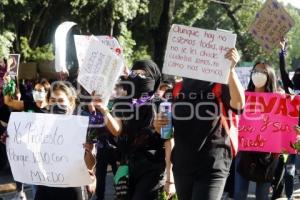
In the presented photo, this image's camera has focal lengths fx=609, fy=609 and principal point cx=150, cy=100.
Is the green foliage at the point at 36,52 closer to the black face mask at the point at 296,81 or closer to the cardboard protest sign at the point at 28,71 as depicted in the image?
the cardboard protest sign at the point at 28,71

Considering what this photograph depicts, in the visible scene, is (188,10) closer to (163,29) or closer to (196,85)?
(163,29)

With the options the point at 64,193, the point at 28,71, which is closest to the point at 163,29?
the point at 28,71

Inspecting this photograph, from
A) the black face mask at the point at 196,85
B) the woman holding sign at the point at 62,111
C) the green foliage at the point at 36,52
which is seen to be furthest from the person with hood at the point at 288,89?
the green foliage at the point at 36,52

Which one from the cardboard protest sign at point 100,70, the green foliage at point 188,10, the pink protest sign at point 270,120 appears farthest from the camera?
the green foliage at point 188,10

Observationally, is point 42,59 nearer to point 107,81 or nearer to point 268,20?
point 268,20

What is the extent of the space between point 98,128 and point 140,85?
22.0 inches

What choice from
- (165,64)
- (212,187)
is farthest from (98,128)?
(212,187)

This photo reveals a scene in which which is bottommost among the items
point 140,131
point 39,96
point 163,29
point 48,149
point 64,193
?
point 64,193

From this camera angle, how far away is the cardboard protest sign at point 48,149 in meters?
4.10

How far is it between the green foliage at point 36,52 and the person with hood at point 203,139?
17764 millimetres

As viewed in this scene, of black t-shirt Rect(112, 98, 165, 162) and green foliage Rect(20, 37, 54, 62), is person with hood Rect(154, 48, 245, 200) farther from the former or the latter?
green foliage Rect(20, 37, 54, 62)

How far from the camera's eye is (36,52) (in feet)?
71.2

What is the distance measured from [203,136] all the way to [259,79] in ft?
7.07

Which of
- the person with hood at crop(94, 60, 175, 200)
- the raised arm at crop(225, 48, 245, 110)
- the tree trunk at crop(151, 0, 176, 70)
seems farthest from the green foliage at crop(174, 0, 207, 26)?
the raised arm at crop(225, 48, 245, 110)
